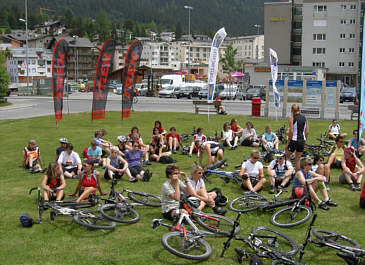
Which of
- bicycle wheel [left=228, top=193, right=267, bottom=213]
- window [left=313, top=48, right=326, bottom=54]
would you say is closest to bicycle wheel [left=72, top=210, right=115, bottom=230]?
bicycle wheel [left=228, top=193, right=267, bottom=213]

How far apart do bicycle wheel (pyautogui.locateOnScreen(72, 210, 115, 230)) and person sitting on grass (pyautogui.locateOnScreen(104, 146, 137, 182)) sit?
11.5ft

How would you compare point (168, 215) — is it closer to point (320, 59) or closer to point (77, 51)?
point (320, 59)

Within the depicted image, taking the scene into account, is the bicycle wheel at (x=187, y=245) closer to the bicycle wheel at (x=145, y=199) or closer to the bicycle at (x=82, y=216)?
the bicycle at (x=82, y=216)

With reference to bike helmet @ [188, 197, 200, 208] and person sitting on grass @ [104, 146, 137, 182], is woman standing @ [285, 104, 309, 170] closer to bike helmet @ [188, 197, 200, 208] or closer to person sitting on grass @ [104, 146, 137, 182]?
bike helmet @ [188, 197, 200, 208]

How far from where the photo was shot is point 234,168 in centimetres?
1300

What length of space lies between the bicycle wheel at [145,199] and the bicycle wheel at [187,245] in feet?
8.08

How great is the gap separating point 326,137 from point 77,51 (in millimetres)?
117295

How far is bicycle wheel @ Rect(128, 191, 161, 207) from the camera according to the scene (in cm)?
914

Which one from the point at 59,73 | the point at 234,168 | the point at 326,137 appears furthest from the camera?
the point at 59,73

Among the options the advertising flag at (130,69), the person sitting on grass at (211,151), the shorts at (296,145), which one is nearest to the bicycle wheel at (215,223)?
the shorts at (296,145)

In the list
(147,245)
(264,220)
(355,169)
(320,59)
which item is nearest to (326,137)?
(355,169)

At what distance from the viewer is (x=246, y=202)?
9.12 m

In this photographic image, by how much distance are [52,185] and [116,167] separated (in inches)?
101

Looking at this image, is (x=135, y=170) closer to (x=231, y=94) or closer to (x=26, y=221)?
(x=26, y=221)
